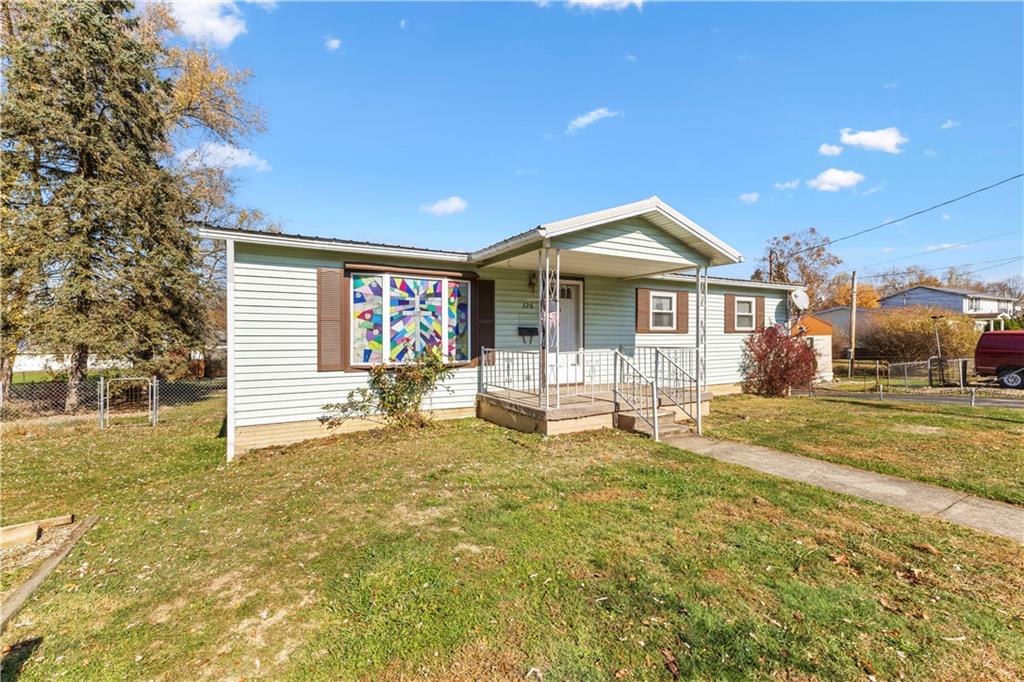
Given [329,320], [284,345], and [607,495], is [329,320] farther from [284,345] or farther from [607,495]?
[607,495]

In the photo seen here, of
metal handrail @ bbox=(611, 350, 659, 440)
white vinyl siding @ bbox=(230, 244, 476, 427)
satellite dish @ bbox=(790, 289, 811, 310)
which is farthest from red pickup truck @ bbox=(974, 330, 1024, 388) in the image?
white vinyl siding @ bbox=(230, 244, 476, 427)

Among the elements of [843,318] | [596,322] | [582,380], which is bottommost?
[582,380]

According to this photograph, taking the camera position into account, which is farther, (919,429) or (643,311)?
(643,311)

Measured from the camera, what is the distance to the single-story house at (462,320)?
21.1ft

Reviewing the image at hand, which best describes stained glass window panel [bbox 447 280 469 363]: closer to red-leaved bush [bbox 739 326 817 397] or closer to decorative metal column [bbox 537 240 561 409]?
decorative metal column [bbox 537 240 561 409]

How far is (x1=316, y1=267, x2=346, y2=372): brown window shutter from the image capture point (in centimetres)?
681

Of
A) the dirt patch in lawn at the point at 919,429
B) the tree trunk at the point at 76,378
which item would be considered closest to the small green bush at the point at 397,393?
the dirt patch in lawn at the point at 919,429

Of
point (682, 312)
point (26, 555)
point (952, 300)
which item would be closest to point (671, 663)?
point (26, 555)

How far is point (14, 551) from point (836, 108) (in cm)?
1799

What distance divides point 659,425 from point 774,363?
6.88 meters

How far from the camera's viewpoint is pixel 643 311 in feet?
34.1

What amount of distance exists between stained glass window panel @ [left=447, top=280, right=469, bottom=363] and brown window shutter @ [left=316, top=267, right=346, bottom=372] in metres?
1.92

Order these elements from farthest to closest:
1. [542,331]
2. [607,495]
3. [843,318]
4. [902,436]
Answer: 1. [843,318]
2. [542,331]
3. [902,436]
4. [607,495]

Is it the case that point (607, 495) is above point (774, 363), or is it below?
below
